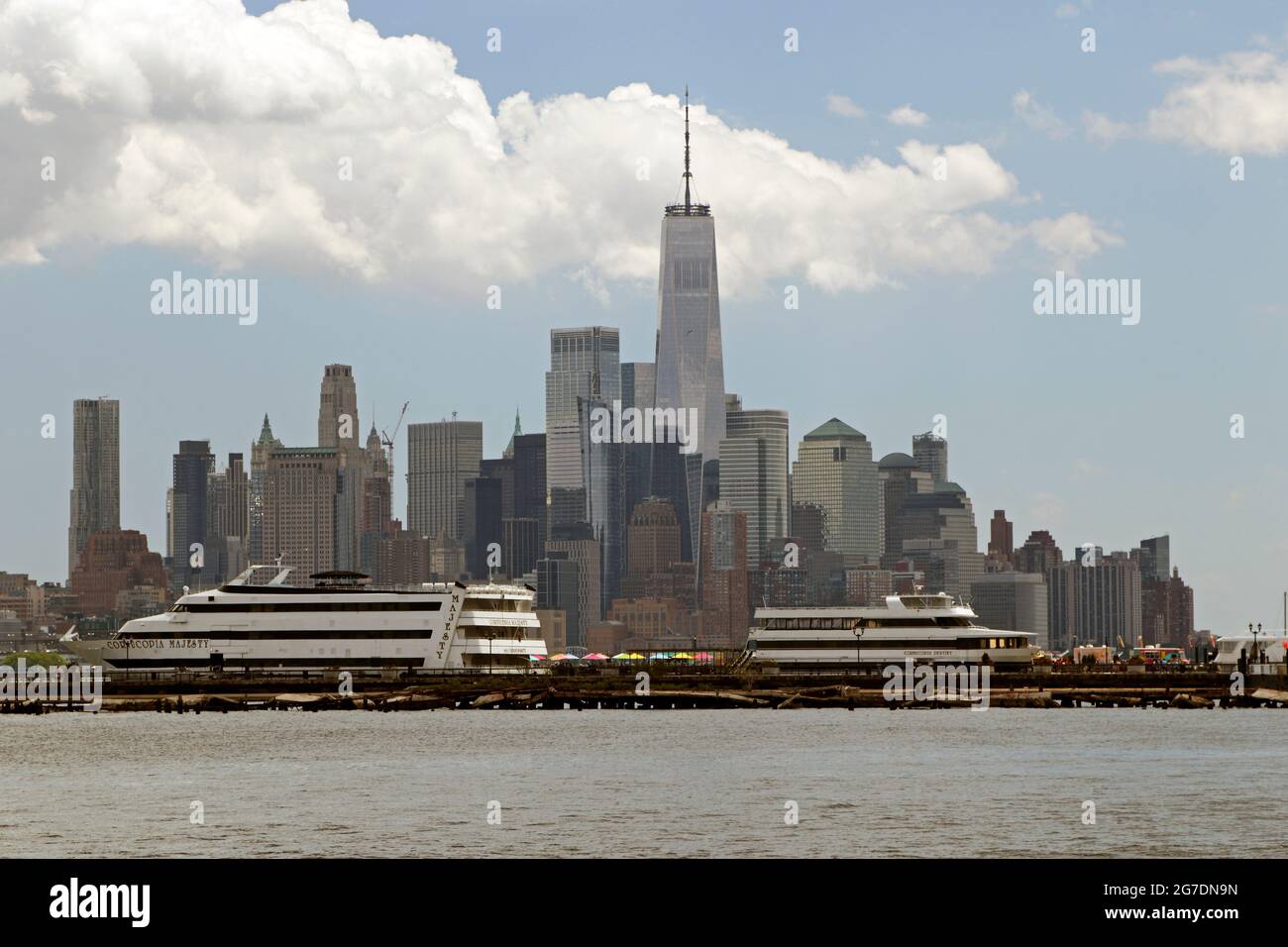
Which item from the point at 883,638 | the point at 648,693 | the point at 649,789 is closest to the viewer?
the point at 649,789

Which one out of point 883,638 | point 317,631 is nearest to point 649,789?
point 317,631

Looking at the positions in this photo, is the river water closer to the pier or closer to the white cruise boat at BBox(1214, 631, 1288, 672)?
the pier

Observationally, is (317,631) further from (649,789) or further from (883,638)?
(649,789)

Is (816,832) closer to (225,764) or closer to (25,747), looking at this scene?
(225,764)

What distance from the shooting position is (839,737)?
265ft

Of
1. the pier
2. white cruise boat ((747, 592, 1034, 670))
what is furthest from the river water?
white cruise boat ((747, 592, 1034, 670))

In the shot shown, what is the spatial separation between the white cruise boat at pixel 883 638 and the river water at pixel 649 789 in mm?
Result: 40105

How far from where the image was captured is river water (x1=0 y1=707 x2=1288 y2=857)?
41.5 metres

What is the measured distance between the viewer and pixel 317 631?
12644cm

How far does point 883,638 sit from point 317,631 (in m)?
42.8

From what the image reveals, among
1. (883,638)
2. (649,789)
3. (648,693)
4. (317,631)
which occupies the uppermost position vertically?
(317,631)

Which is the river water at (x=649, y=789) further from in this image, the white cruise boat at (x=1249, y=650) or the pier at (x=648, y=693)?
the white cruise boat at (x=1249, y=650)

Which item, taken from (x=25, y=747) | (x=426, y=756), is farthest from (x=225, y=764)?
(x=25, y=747)

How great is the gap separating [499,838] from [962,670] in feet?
309
